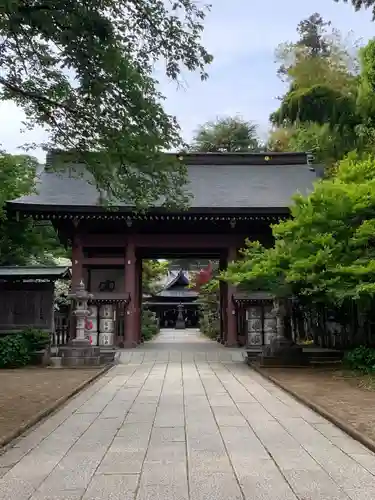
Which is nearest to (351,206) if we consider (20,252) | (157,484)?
(157,484)

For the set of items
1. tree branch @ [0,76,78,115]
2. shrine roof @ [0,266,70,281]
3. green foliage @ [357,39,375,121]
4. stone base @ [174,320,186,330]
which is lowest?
stone base @ [174,320,186,330]

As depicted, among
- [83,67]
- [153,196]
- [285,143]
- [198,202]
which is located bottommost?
[153,196]

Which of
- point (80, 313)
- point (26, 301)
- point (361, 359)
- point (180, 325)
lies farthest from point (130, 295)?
point (180, 325)

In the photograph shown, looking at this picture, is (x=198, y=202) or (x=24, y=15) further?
(x=198, y=202)

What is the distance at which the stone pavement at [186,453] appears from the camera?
4000 millimetres

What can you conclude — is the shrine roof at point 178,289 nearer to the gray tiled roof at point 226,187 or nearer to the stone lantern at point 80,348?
the gray tiled roof at point 226,187

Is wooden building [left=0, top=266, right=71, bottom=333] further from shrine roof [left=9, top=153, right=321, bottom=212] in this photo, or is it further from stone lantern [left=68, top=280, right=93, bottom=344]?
shrine roof [left=9, top=153, right=321, bottom=212]

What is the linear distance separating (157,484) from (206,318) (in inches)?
1112

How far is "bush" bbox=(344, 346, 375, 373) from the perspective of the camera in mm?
11377

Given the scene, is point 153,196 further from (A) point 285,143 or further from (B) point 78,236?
(A) point 285,143

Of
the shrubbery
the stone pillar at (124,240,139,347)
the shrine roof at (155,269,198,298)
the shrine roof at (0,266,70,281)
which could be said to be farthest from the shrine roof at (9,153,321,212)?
the shrine roof at (155,269,198,298)

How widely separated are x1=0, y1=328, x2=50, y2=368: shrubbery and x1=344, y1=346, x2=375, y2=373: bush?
7774mm

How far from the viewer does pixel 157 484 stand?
4.12m

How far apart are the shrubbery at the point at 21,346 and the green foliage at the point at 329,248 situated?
544cm
